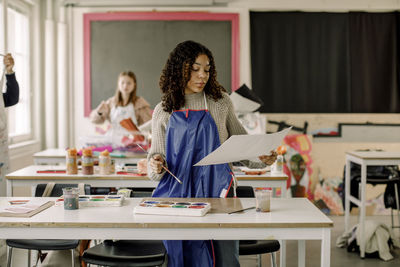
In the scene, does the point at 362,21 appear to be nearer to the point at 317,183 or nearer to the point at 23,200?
the point at 317,183

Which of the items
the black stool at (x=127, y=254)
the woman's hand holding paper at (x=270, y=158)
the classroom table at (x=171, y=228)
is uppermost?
the woman's hand holding paper at (x=270, y=158)

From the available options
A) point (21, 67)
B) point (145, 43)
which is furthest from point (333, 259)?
point (21, 67)

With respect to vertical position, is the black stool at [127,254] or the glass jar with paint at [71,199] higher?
the glass jar with paint at [71,199]

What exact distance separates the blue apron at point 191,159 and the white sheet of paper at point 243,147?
0.85ft

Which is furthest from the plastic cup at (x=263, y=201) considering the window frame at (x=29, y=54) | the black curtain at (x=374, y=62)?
the black curtain at (x=374, y=62)

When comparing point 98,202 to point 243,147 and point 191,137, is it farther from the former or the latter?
point 243,147

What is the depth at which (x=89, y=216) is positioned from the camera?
2312 millimetres

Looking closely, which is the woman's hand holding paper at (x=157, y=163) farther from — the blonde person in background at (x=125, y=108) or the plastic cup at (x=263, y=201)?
the blonde person in background at (x=125, y=108)

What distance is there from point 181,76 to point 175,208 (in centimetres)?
72

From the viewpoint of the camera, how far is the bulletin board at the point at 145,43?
21.3 ft

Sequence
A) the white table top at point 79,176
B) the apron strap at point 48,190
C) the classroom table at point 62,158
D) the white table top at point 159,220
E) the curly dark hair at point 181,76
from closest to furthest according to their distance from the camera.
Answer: the white table top at point 159,220, the curly dark hair at point 181,76, the apron strap at point 48,190, the white table top at point 79,176, the classroom table at point 62,158

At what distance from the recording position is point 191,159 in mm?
2598

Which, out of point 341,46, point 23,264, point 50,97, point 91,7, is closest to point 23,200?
point 23,264

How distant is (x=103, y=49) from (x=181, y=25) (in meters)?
1.02
